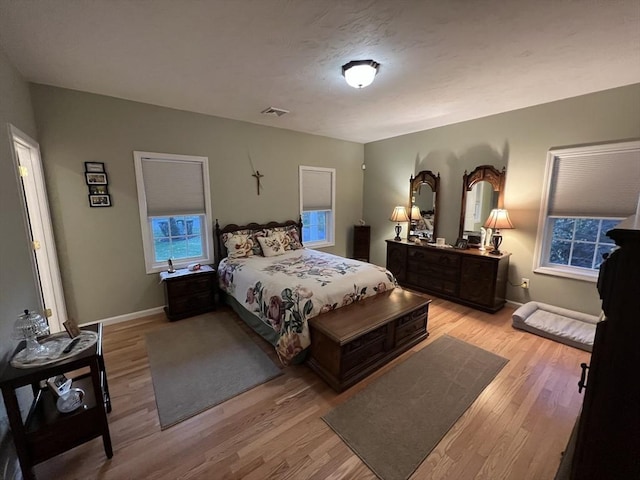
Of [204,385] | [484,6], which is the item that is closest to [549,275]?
[484,6]

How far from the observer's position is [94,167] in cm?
296

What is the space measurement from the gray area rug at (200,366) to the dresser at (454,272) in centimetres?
271

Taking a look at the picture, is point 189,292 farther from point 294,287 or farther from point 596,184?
point 596,184

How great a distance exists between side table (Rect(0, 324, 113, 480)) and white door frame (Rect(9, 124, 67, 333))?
1479 millimetres

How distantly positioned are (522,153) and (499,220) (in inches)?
35.7

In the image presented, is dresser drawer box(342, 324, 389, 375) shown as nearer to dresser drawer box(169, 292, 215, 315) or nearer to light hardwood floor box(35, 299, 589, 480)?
light hardwood floor box(35, 299, 589, 480)

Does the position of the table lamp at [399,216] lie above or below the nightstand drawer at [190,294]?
above

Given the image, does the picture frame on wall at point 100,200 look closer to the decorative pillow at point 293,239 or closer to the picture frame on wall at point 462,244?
the decorative pillow at point 293,239

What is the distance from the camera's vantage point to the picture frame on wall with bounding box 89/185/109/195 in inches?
117

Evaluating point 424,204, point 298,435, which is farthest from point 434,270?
point 298,435

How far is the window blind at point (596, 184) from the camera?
2.75 meters

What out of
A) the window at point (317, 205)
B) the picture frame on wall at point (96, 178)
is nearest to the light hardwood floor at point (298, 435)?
the picture frame on wall at point (96, 178)

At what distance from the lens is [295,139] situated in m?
4.54

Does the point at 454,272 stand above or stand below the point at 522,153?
below
